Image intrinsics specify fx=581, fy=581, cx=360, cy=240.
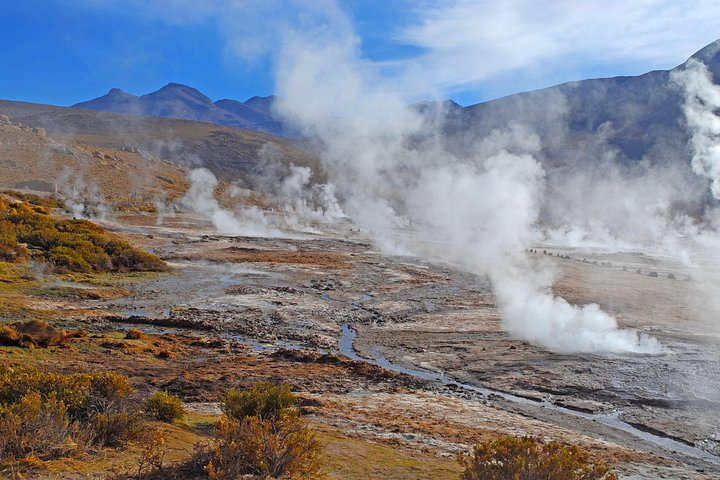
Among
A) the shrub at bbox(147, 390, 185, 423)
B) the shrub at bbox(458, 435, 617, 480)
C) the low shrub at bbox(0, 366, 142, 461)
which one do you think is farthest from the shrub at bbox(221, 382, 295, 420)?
A: the shrub at bbox(458, 435, 617, 480)

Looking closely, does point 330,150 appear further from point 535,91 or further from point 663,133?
point 535,91

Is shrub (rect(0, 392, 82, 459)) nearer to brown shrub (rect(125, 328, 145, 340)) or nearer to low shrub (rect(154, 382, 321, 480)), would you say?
low shrub (rect(154, 382, 321, 480))

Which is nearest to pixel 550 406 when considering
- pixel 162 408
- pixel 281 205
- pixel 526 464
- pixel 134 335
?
pixel 526 464

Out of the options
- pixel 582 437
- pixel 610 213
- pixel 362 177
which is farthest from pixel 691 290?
pixel 362 177

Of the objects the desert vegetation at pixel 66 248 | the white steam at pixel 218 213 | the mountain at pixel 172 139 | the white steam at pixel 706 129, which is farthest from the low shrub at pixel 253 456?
the mountain at pixel 172 139

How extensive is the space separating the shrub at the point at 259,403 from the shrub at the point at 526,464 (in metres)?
3.10

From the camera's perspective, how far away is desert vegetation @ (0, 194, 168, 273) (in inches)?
1091

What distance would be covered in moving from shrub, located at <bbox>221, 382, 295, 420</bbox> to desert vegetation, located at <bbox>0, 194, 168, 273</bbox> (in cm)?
2191

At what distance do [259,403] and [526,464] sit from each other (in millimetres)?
3966

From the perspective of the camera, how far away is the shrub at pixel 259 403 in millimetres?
8336

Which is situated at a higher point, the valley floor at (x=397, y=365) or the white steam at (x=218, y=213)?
the white steam at (x=218, y=213)

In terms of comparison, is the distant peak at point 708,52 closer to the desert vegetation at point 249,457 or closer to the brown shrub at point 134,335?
the brown shrub at point 134,335

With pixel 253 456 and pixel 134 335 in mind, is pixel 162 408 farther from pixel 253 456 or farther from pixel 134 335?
pixel 134 335

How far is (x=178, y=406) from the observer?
8.65m
